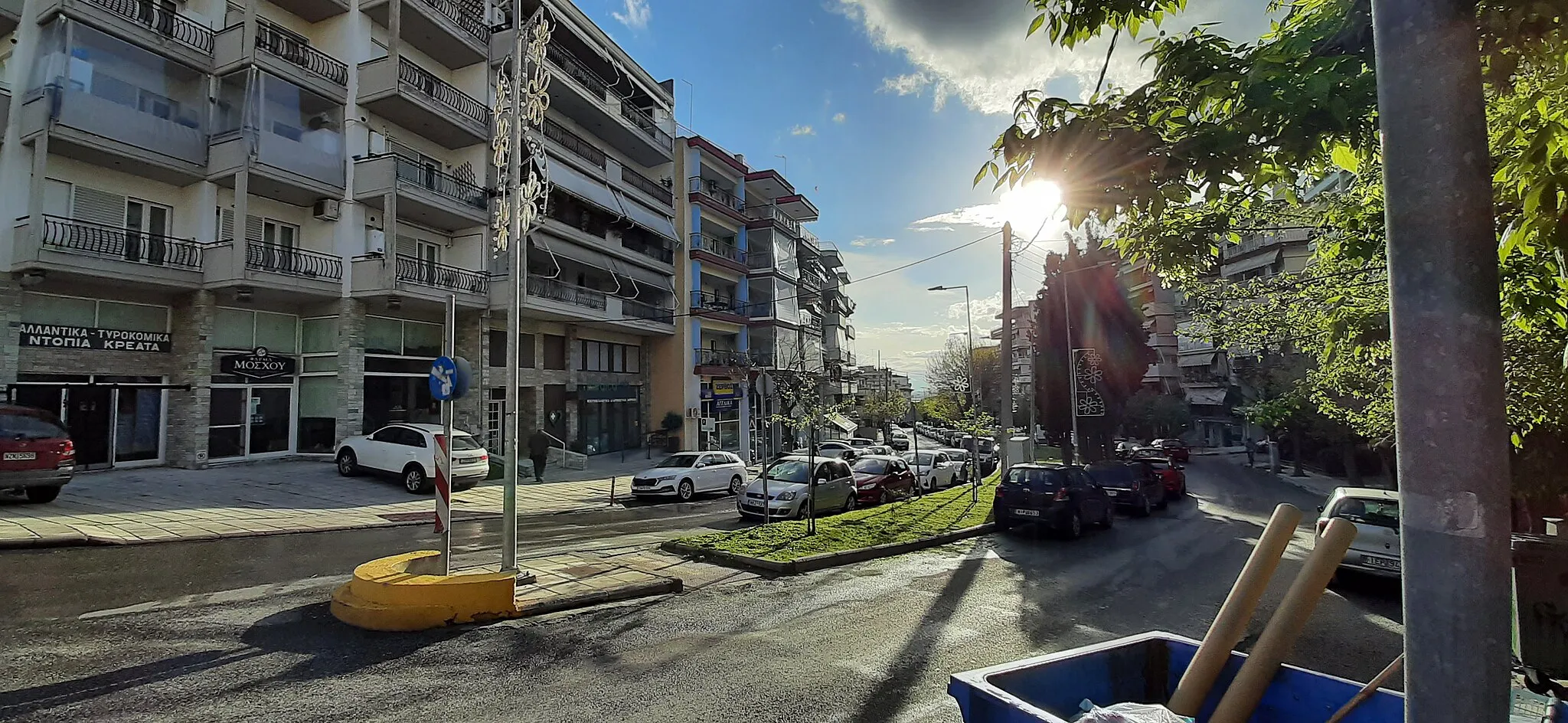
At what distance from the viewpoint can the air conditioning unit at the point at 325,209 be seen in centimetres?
2059

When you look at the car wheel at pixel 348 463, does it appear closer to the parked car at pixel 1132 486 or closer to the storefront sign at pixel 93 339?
the storefront sign at pixel 93 339

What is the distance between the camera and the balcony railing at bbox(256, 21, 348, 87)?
63.6 ft

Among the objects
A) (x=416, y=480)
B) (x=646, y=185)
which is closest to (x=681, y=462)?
(x=416, y=480)

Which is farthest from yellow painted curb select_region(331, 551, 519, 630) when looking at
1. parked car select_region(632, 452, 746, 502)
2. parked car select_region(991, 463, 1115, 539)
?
parked car select_region(632, 452, 746, 502)

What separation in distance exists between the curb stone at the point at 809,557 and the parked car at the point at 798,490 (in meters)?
3.12

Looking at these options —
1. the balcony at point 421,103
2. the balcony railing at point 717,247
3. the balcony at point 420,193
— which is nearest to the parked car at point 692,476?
the balcony at point 420,193

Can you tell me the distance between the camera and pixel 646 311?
111 feet

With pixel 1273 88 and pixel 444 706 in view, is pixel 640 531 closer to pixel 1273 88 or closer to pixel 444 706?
pixel 444 706

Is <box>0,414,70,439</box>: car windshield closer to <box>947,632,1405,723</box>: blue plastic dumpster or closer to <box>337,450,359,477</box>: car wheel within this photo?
<box>337,450,359,477</box>: car wheel

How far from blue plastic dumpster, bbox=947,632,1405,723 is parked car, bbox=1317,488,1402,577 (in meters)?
7.59

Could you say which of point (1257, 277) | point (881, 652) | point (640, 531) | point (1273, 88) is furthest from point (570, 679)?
point (1257, 277)

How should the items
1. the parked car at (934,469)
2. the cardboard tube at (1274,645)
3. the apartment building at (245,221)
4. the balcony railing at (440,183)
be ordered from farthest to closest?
the parked car at (934,469)
the balcony railing at (440,183)
the apartment building at (245,221)
the cardboard tube at (1274,645)

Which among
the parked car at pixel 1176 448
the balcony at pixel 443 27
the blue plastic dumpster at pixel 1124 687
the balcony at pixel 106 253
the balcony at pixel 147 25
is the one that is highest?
Answer: the balcony at pixel 443 27

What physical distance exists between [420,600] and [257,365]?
17.3 meters
